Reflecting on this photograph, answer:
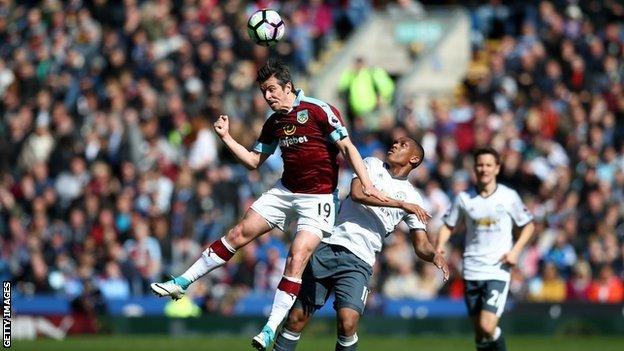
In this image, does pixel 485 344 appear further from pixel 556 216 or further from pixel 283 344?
pixel 556 216

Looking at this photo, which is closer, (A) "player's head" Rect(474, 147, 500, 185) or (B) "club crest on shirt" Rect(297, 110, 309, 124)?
(B) "club crest on shirt" Rect(297, 110, 309, 124)

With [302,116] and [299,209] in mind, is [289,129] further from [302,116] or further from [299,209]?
[299,209]

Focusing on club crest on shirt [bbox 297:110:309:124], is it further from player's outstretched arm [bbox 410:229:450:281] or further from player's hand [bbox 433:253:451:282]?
player's hand [bbox 433:253:451:282]

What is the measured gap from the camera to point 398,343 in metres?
22.8

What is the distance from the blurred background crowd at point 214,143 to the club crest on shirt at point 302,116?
1040cm

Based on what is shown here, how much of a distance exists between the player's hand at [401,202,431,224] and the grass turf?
7356mm

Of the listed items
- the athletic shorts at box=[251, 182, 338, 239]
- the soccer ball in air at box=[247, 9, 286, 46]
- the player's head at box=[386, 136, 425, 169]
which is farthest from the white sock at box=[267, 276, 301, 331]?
the soccer ball in air at box=[247, 9, 286, 46]

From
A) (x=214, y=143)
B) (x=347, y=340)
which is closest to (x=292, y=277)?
(x=347, y=340)

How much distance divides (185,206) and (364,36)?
651 centimetres

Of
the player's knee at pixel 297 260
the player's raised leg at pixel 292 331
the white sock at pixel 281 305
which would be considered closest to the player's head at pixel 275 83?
the player's knee at pixel 297 260

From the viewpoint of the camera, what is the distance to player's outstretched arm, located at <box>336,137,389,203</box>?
13742mm

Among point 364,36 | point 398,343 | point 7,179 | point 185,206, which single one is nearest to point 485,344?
point 398,343

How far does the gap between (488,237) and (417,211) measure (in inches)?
127

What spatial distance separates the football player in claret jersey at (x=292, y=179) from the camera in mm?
13938
